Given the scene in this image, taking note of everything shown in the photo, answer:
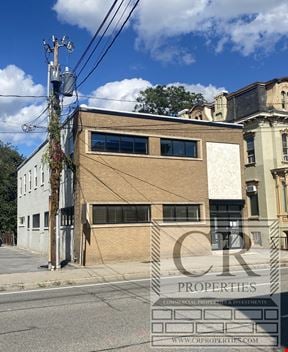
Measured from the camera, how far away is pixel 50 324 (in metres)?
8.07

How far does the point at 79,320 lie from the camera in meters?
8.31

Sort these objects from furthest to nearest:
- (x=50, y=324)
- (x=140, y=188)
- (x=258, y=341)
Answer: (x=140, y=188) < (x=50, y=324) < (x=258, y=341)

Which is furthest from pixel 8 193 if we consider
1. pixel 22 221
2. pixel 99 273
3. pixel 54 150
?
pixel 99 273

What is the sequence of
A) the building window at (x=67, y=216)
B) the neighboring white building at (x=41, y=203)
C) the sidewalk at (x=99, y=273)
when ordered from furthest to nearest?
the neighboring white building at (x=41, y=203)
the building window at (x=67, y=216)
the sidewalk at (x=99, y=273)

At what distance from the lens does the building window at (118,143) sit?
21312mm

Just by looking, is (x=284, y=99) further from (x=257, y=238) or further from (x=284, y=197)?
(x=257, y=238)

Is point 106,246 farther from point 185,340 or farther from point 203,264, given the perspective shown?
point 185,340

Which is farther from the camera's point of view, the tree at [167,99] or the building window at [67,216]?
the tree at [167,99]

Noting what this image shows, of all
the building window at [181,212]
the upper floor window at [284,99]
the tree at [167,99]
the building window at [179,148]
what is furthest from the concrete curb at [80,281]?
the tree at [167,99]

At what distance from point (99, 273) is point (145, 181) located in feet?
21.6

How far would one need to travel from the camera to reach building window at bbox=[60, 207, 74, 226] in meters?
22.8

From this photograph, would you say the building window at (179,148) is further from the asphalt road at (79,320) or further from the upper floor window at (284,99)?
the asphalt road at (79,320)

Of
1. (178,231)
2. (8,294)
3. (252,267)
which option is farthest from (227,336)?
(178,231)

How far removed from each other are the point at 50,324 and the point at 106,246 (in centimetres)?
1257
